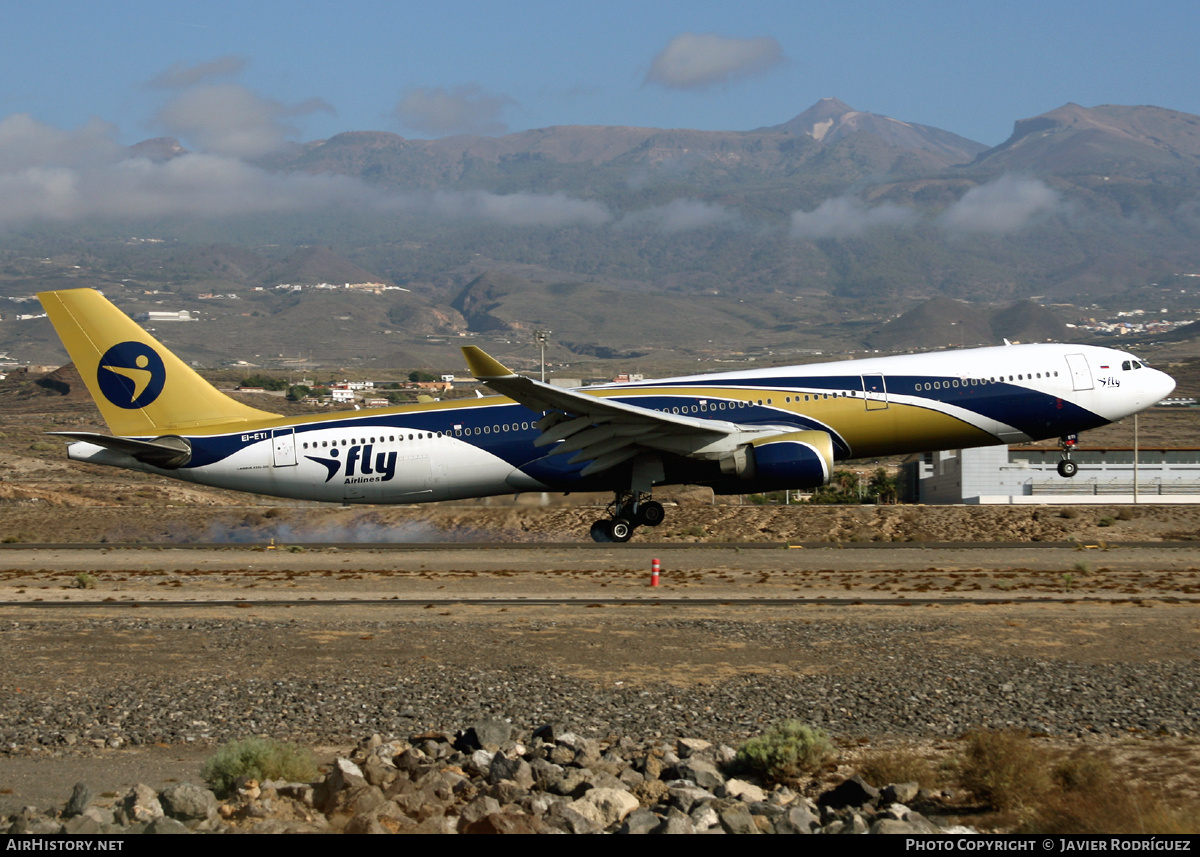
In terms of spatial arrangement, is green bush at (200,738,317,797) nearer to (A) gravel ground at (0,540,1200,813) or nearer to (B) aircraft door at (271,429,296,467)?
(A) gravel ground at (0,540,1200,813)

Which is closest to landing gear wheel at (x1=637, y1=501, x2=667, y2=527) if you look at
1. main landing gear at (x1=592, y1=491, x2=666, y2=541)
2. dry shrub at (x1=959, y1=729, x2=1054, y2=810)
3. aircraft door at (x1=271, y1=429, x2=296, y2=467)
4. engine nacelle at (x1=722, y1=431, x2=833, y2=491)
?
main landing gear at (x1=592, y1=491, x2=666, y2=541)

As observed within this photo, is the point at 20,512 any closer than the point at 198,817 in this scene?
No

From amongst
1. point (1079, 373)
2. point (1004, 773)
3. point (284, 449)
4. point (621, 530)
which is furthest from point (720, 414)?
point (1004, 773)

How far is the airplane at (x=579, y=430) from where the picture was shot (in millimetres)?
28438

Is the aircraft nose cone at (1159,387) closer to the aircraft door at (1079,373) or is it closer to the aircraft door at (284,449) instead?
the aircraft door at (1079,373)

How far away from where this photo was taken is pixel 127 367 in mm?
28891

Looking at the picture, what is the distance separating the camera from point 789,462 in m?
27.3

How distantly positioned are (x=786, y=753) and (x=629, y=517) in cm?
2120

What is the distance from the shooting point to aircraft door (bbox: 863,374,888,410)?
93.2ft

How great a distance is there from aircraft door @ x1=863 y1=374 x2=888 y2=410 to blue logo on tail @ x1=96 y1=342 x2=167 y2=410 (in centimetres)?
1825

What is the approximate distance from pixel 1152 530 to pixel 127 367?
29.8 m

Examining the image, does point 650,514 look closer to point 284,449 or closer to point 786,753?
point 284,449
